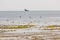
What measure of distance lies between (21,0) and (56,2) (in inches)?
39.3

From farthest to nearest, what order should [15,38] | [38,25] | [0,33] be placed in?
[38,25] < [0,33] < [15,38]

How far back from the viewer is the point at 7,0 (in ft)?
13.0

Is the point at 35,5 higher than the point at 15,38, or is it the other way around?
the point at 35,5

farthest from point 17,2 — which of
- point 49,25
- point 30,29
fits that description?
point 49,25

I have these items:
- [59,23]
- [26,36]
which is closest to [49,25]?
[59,23]

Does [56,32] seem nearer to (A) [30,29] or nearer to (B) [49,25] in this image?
(B) [49,25]

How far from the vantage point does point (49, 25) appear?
4.30 metres

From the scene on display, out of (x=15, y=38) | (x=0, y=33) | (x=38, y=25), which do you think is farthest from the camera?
(x=38, y=25)

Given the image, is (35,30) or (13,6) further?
(13,6)

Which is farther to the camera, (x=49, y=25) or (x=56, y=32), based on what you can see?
(x=49, y=25)

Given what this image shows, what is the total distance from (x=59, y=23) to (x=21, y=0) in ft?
4.51

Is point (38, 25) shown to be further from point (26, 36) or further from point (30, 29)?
point (26, 36)

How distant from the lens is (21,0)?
13.4 ft

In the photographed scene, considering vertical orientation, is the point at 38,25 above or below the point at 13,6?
below
